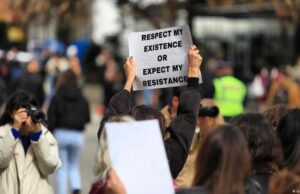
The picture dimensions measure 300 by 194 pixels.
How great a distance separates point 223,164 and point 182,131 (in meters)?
1.23

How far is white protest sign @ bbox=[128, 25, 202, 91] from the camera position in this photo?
5.70 metres

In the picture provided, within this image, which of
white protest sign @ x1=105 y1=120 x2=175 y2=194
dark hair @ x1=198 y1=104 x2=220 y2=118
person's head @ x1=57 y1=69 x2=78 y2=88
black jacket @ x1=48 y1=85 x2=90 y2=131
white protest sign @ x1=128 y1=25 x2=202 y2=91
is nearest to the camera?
white protest sign @ x1=105 y1=120 x2=175 y2=194

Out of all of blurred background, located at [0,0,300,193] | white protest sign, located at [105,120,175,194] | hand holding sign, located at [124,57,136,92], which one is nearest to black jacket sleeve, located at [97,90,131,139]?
hand holding sign, located at [124,57,136,92]

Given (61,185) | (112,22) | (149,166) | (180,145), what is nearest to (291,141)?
A: (180,145)

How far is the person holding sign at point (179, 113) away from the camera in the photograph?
518 centimetres

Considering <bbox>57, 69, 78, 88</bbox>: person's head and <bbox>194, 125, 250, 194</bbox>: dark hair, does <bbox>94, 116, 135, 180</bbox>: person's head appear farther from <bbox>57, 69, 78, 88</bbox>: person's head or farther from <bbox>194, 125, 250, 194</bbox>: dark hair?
<bbox>57, 69, 78, 88</bbox>: person's head

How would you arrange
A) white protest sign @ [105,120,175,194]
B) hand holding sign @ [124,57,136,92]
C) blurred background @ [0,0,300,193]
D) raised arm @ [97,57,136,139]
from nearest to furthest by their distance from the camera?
1. white protest sign @ [105,120,175,194]
2. raised arm @ [97,57,136,139]
3. hand holding sign @ [124,57,136,92]
4. blurred background @ [0,0,300,193]

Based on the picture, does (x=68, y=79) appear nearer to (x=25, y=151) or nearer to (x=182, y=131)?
(x=25, y=151)

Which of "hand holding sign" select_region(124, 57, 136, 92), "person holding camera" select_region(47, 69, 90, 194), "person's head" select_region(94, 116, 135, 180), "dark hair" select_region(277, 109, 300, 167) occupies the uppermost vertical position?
"hand holding sign" select_region(124, 57, 136, 92)

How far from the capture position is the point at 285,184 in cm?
418

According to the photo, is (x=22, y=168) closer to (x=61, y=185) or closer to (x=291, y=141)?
(x=291, y=141)

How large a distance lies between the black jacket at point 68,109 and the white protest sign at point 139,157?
7.21 metres

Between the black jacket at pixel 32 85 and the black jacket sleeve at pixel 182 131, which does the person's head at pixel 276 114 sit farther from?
the black jacket at pixel 32 85

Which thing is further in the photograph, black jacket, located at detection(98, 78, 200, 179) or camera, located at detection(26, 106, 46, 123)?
camera, located at detection(26, 106, 46, 123)
